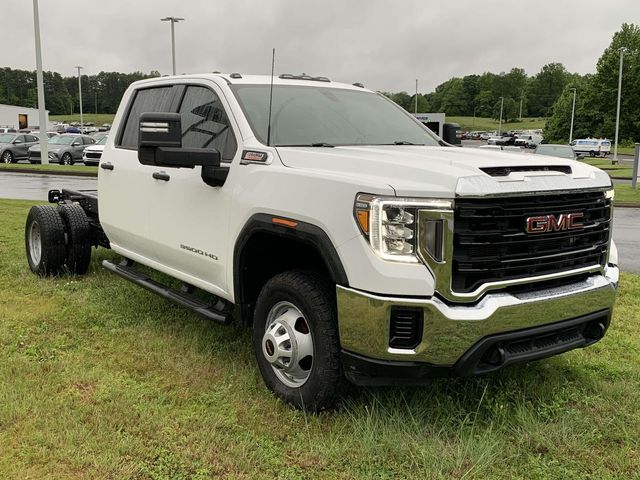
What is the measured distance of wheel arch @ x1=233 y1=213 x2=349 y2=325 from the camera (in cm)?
340

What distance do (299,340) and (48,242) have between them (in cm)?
395

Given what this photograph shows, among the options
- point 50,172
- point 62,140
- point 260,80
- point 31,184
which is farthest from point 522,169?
point 62,140

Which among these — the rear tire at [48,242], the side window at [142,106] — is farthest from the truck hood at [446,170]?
the rear tire at [48,242]

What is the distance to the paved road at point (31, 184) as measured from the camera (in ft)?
51.3

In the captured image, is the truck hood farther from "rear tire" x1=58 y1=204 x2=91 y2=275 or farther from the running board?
"rear tire" x1=58 y1=204 x2=91 y2=275

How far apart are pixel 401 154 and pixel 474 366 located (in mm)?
1307

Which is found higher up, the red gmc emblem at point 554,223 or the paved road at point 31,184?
the red gmc emblem at point 554,223

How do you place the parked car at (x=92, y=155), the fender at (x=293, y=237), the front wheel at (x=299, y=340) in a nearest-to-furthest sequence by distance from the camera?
the fender at (x=293, y=237) < the front wheel at (x=299, y=340) < the parked car at (x=92, y=155)

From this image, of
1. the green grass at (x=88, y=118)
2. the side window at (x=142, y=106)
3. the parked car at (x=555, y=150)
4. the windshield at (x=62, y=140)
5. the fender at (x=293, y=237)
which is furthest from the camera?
the green grass at (x=88, y=118)

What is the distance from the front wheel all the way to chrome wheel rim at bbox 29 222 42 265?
3927 millimetres

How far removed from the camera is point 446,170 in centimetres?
313

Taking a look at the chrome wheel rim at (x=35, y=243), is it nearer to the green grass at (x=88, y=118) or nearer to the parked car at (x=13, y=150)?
the parked car at (x=13, y=150)

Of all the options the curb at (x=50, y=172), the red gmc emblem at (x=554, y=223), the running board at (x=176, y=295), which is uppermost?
the red gmc emblem at (x=554, y=223)

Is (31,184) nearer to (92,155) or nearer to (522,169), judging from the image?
(92,155)
